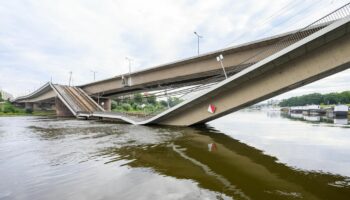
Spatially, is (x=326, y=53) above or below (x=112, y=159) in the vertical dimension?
above

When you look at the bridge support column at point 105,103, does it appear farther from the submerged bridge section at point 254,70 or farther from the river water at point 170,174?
the river water at point 170,174

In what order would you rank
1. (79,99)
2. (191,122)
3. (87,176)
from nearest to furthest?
(87,176) → (191,122) → (79,99)

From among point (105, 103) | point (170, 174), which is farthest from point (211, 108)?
point (105, 103)

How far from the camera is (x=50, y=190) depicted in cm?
479

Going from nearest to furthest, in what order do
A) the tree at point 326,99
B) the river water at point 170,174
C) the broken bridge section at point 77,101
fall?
the river water at point 170,174 → the broken bridge section at point 77,101 → the tree at point 326,99

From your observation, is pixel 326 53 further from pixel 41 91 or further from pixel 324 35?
pixel 41 91

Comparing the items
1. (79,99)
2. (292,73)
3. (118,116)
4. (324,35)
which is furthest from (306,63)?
(79,99)

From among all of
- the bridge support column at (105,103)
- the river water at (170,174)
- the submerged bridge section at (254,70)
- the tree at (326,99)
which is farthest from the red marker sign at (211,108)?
the tree at (326,99)

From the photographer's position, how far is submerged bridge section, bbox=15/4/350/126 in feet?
40.2

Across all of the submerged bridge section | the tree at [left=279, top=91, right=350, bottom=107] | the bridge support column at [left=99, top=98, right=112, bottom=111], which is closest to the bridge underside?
the submerged bridge section

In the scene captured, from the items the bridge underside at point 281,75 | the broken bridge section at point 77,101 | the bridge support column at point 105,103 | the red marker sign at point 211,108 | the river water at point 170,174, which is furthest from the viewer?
the bridge support column at point 105,103

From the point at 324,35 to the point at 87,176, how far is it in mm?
14252

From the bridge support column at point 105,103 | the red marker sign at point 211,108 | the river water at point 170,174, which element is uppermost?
the bridge support column at point 105,103

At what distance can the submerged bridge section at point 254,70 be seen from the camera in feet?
40.2
